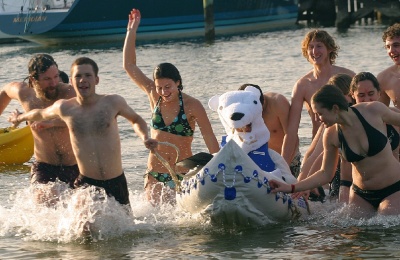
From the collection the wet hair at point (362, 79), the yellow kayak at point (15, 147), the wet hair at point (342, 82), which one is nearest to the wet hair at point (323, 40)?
the wet hair at point (342, 82)

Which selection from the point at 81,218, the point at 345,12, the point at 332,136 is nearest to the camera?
the point at 332,136

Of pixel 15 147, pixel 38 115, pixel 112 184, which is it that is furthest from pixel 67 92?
pixel 15 147

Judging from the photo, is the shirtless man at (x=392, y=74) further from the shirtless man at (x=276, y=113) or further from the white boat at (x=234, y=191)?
the white boat at (x=234, y=191)

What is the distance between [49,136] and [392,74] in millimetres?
3512

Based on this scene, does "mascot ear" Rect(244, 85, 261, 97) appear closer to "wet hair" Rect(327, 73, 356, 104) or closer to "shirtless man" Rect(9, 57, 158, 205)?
"wet hair" Rect(327, 73, 356, 104)

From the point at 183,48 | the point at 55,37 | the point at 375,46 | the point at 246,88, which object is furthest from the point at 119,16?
the point at 246,88

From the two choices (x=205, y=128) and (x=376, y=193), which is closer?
(x=376, y=193)

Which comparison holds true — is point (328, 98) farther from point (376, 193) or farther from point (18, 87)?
point (18, 87)

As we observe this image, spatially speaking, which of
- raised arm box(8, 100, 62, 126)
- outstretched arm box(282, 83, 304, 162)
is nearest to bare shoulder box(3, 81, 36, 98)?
raised arm box(8, 100, 62, 126)

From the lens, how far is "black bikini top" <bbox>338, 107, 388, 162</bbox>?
848 centimetres

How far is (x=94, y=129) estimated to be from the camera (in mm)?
8672

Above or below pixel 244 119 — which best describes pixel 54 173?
below

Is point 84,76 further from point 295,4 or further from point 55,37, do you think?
point 295,4

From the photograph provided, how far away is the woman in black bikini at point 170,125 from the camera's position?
959 cm
